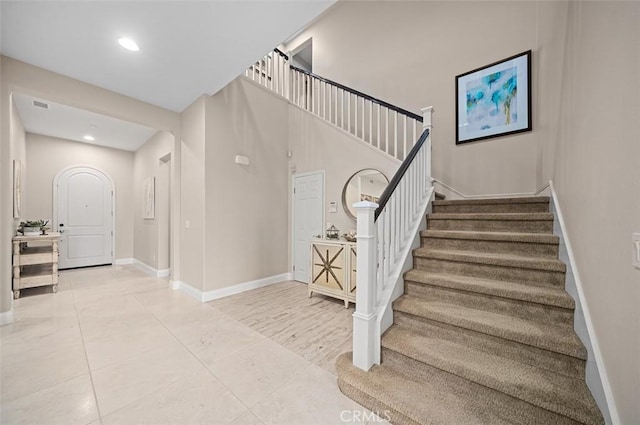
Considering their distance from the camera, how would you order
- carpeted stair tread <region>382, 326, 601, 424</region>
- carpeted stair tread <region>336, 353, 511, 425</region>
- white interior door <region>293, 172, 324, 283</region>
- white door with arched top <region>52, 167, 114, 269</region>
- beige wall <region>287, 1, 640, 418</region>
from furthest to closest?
white door with arched top <region>52, 167, 114, 269</region> < white interior door <region>293, 172, 324, 283</region> < carpeted stair tread <region>336, 353, 511, 425</region> < carpeted stair tread <region>382, 326, 601, 424</region> < beige wall <region>287, 1, 640, 418</region>

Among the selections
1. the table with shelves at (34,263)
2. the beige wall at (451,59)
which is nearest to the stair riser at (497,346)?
the beige wall at (451,59)

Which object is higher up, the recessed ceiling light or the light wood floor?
the recessed ceiling light

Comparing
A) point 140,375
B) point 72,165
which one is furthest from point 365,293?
point 72,165

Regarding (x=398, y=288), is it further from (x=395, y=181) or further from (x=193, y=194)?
(x=193, y=194)

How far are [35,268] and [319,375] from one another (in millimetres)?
5223

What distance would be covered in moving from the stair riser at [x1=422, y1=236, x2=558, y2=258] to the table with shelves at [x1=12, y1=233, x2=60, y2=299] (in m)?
5.30

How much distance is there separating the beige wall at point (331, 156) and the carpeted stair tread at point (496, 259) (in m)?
1.57

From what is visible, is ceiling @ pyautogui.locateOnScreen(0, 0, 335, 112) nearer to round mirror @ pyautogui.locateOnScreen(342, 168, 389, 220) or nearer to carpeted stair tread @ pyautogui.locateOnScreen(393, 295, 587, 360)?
round mirror @ pyautogui.locateOnScreen(342, 168, 389, 220)

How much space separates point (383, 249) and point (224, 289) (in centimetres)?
267

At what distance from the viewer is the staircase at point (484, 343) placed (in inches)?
50.7

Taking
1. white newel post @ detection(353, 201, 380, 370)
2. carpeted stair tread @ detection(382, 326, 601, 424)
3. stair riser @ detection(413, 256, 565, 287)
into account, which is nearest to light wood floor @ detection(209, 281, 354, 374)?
white newel post @ detection(353, 201, 380, 370)

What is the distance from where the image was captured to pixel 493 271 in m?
1.95

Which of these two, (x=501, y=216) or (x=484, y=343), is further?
(x=501, y=216)

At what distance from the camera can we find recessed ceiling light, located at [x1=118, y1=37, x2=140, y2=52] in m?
2.36
